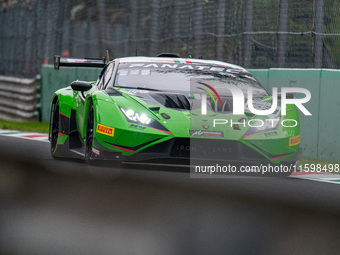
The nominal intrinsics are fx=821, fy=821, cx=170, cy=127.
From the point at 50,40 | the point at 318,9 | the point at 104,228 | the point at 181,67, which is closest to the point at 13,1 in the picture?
the point at 50,40

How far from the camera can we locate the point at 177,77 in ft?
29.1

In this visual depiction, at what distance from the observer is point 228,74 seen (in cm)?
927

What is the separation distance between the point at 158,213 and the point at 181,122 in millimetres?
→ 1740

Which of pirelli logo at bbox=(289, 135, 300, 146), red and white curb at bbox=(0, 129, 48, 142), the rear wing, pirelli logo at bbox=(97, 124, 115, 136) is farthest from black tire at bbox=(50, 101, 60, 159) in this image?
red and white curb at bbox=(0, 129, 48, 142)

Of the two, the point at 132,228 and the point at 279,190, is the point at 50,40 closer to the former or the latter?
the point at 279,190

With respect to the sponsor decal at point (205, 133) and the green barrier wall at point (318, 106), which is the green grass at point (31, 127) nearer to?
the green barrier wall at point (318, 106)

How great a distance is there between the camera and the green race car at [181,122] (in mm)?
7777

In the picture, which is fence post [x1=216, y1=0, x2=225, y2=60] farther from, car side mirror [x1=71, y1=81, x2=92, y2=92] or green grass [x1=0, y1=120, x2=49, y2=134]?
car side mirror [x1=71, y1=81, x2=92, y2=92]

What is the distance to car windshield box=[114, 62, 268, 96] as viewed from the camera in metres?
8.69

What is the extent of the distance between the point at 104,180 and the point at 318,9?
247 inches

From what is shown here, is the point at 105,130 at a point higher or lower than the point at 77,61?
lower

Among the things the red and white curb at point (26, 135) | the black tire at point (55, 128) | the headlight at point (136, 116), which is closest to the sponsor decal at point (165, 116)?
the headlight at point (136, 116)

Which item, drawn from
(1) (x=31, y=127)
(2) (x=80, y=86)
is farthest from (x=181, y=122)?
(1) (x=31, y=127)

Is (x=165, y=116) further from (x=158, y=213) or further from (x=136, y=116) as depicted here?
(x=158, y=213)
